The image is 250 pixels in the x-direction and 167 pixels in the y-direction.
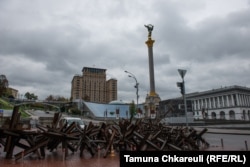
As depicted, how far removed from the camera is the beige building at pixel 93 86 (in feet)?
472

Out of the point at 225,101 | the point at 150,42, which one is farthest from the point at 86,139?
the point at 225,101

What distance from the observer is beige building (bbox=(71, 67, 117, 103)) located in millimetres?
144000

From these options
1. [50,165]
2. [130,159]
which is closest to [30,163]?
[50,165]

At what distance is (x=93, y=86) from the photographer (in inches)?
5807

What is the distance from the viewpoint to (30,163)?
27.3 feet

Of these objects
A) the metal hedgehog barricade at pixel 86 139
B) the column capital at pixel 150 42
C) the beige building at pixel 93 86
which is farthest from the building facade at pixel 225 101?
the metal hedgehog barricade at pixel 86 139

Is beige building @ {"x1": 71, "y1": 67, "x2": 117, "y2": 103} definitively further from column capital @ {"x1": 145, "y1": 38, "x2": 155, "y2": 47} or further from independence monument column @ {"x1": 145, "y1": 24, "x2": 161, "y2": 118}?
column capital @ {"x1": 145, "y1": 38, "x2": 155, "y2": 47}

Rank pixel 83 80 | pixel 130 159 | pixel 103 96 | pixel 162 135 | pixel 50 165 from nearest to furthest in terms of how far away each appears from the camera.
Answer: pixel 130 159, pixel 50 165, pixel 162 135, pixel 83 80, pixel 103 96

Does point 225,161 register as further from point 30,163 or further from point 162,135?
point 162,135

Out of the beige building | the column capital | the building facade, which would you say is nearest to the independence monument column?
the column capital

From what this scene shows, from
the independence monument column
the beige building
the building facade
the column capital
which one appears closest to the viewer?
the independence monument column

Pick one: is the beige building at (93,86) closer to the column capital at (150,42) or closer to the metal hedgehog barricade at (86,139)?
the column capital at (150,42)

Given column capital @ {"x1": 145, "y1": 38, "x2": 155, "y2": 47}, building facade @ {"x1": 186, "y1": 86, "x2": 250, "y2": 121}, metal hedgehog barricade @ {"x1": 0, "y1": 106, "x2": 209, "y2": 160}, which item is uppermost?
column capital @ {"x1": 145, "y1": 38, "x2": 155, "y2": 47}

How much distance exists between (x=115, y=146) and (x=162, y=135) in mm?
2745
